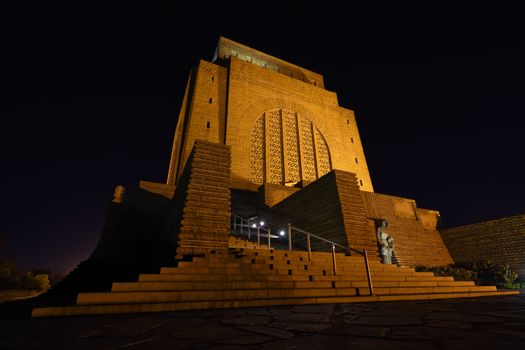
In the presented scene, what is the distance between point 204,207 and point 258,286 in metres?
2.34

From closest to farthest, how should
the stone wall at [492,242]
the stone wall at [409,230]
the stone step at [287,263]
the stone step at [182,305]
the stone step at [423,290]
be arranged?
the stone step at [182,305]
the stone step at [287,263]
the stone step at [423,290]
the stone wall at [492,242]
the stone wall at [409,230]

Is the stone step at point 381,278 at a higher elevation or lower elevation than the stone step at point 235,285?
higher

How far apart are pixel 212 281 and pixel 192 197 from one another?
2229 mm

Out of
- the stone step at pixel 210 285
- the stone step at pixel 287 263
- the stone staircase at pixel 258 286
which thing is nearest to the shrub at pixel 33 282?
the stone staircase at pixel 258 286

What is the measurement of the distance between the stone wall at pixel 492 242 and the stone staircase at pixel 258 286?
9.01 metres

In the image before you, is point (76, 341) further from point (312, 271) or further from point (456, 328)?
point (312, 271)

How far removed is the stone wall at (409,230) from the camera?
1269 cm

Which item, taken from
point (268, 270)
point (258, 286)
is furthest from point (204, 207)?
point (258, 286)

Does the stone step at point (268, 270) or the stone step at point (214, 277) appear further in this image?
the stone step at point (268, 270)

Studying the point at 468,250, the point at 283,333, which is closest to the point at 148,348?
the point at 283,333

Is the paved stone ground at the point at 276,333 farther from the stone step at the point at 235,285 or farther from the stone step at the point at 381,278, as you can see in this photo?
the stone step at the point at 381,278

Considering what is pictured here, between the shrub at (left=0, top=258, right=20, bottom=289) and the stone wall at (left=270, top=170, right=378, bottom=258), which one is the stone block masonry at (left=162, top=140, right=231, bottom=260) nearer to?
the stone wall at (left=270, top=170, right=378, bottom=258)

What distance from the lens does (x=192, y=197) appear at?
19.4 ft

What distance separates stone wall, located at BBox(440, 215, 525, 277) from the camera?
12242 millimetres
